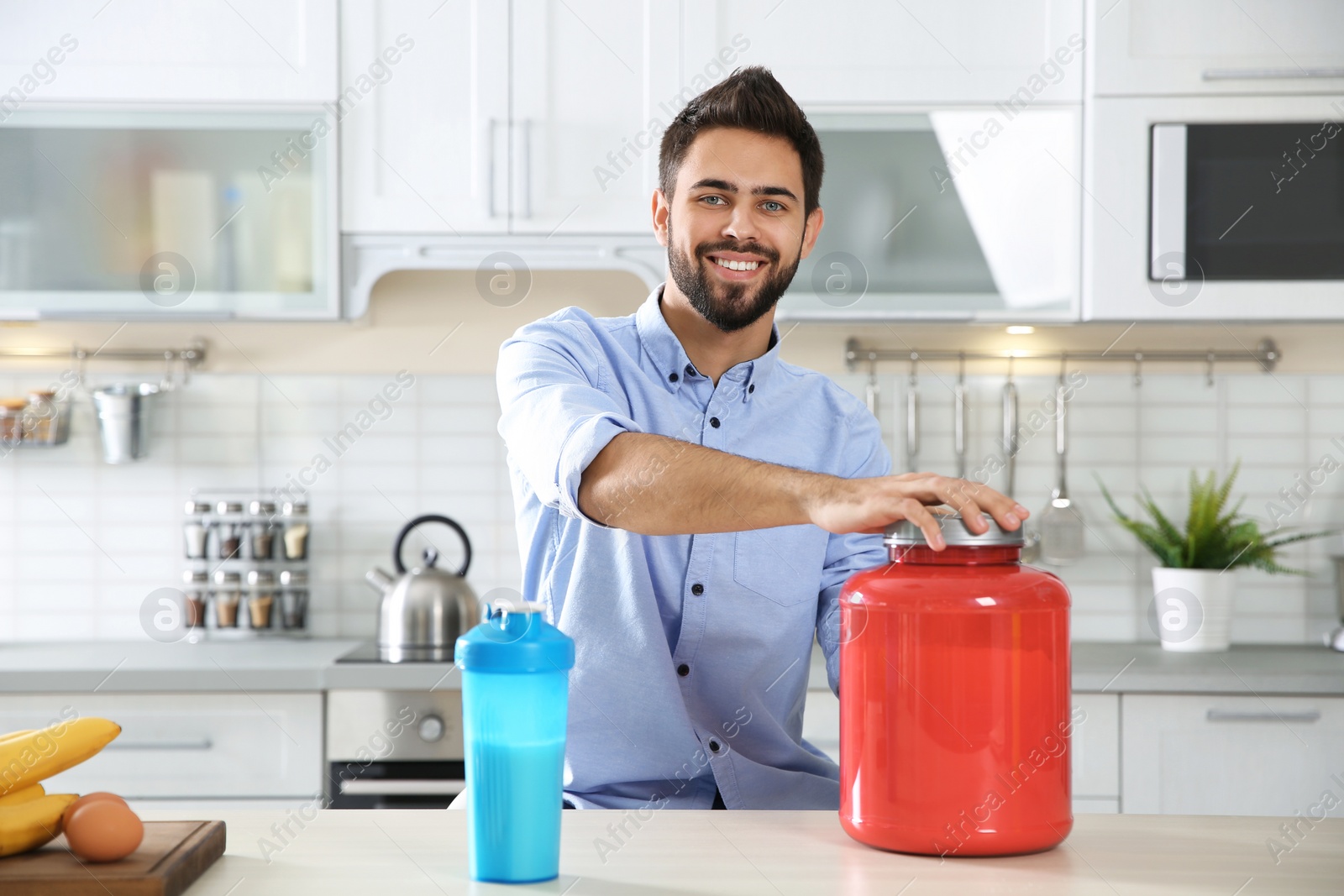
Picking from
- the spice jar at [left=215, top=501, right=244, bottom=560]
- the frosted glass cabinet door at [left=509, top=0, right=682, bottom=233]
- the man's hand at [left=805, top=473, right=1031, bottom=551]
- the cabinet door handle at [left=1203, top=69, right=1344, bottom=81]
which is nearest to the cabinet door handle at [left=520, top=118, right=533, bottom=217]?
the frosted glass cabinet door at [left=509, top=0, right=682, bottom=233]

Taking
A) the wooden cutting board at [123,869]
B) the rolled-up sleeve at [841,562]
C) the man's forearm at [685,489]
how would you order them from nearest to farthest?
the wooden cutting board at [123,869] < the man's forearm at [685,489] < the rolled-up sleeve at [841,562]

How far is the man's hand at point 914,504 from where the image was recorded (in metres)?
0.79

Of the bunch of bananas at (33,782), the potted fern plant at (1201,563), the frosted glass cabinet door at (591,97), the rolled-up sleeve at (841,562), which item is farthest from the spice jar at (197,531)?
the potted fern plant at (1201,563)

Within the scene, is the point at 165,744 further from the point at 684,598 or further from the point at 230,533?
the point at 684,598

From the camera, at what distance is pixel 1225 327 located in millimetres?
2516

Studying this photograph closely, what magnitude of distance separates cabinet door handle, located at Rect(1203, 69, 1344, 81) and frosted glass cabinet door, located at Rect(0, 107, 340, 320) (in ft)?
5.68

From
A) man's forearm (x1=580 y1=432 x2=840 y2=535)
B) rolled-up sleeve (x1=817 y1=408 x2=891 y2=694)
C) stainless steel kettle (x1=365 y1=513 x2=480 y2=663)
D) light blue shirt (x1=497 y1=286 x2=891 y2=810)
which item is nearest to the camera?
man's forearm (x1=580 y1=432 x2=840 y2=535)

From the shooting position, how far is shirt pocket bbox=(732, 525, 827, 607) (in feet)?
4.36

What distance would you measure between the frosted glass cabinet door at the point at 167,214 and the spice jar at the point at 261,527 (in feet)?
1.42

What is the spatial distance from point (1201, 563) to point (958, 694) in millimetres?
1765

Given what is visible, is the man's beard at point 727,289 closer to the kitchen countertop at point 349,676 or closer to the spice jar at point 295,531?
the kitchen countertop at point 349,676

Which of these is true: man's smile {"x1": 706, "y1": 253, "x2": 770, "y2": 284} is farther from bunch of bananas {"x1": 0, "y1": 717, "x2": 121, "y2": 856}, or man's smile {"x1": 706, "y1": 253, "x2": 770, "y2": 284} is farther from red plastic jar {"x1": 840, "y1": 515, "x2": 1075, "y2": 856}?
bunch of bananas {"x1": 0, "y1": 717, "x2": 121, "y2": 856}

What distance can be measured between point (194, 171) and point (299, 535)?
0.78 m

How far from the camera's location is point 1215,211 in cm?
223
